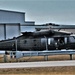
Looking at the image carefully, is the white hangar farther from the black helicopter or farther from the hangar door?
the black helicopter

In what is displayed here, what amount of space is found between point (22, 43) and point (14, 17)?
94.9 feet

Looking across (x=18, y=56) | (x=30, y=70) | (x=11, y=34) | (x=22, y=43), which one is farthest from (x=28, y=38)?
(x=11, y=34)

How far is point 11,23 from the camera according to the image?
55344mm

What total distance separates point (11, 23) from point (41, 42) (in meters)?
27.4

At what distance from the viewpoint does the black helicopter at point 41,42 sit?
28344mm

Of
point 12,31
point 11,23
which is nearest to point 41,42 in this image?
point 12,31

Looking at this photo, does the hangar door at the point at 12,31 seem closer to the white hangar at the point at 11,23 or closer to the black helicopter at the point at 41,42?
the white hangar at the point at 11,23

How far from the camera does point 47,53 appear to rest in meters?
25.7

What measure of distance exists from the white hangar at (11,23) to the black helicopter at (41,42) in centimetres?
2317

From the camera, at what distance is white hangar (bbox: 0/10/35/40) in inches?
2101

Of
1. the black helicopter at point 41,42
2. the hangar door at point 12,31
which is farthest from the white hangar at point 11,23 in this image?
the black helicopter at point 41,42

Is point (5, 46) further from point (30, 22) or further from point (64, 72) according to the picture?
point (30, 22)

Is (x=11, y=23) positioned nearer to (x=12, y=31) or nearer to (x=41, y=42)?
(x=12, y=31)

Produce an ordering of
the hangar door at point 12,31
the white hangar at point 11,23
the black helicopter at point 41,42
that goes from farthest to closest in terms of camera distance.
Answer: the hangar door at point 12,31 < the white hangar at point 11,23 < the black helicopter at point 41,42
